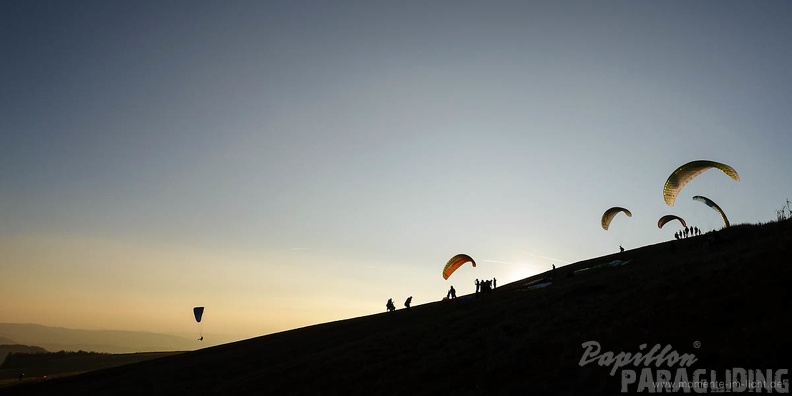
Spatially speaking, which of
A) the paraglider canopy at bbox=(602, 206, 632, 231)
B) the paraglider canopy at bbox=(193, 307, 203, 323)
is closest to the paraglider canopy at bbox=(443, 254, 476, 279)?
the paraglider canopy at bbox=(602, 206, 632, 231)

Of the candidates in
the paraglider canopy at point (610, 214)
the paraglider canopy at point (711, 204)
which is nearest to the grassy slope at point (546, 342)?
the paraglider canopy at point (711, 204)

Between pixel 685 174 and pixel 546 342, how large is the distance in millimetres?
20804

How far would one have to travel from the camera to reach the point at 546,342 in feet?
63.3

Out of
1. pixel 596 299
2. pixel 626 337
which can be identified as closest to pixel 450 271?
pixel 596 299

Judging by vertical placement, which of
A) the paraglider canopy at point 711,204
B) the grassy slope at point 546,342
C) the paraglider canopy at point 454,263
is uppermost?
the paraglider canopy at point 711,204

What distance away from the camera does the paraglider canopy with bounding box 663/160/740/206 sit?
2928cm

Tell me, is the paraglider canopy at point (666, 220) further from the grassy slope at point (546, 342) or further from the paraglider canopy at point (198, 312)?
the paraglider canopy at point (198, 312)

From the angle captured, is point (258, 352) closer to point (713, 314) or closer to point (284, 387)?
point (284, 387)

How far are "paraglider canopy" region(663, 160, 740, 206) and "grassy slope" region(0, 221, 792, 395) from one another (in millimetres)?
4960

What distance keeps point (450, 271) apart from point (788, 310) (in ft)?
110

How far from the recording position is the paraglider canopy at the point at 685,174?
96.1 feet

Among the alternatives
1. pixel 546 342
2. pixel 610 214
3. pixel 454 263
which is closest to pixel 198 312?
pixel 454 263

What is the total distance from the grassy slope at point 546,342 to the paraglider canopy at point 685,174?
4.96m

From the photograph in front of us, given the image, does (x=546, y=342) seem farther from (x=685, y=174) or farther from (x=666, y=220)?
(x=666, y=220)
